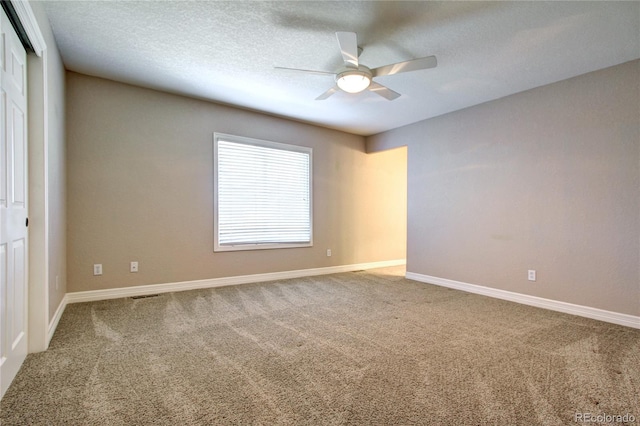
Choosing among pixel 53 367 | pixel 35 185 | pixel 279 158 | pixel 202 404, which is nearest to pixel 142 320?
pixel 53 367

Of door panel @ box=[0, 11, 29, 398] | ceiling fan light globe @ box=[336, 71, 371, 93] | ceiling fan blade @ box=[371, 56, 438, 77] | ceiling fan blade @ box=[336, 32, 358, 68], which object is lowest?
door panel @ box=[0, 11, 29, 398]

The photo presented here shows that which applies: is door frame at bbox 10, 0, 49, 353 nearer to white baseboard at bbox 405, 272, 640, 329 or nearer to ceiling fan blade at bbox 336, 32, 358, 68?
ceiling fan blade at bbox 336, 32, 358, 68

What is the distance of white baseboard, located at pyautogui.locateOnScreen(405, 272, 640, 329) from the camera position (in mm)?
2979

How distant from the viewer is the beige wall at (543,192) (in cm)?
302

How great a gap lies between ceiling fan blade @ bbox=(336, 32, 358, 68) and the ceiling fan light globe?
9 cm

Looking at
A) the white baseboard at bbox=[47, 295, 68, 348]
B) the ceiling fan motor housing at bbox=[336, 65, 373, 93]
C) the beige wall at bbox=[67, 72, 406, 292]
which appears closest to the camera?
the white baseboard at bbox=[47, 295, 68, 348]

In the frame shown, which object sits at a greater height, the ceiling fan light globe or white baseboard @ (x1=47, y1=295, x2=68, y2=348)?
the ceiling fan light globe

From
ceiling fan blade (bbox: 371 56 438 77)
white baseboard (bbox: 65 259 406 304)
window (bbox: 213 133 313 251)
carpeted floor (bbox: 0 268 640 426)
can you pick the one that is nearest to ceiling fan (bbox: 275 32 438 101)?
ceiling fan blade (bbox: 371 56 438 77)

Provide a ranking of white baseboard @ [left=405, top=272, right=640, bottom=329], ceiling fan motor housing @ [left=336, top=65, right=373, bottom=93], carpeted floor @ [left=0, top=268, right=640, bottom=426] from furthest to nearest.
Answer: white baseboard @ [left=405, top=272, right=640, bottom=329]
ceiling fan motor housing @ [left=336, top=65, right=373, bottom=93]
carpeted floor @ [left=0, top=268, right=640, bottom=426]

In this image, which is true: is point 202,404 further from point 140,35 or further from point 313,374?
point 140,35

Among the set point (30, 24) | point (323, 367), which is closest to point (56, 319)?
point (30, 24)

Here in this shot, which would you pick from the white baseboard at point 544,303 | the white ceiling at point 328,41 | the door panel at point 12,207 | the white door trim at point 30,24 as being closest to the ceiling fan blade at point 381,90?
the white ceiling at point 328,41

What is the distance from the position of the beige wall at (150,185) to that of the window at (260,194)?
12cm

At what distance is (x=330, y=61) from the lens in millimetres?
3094
